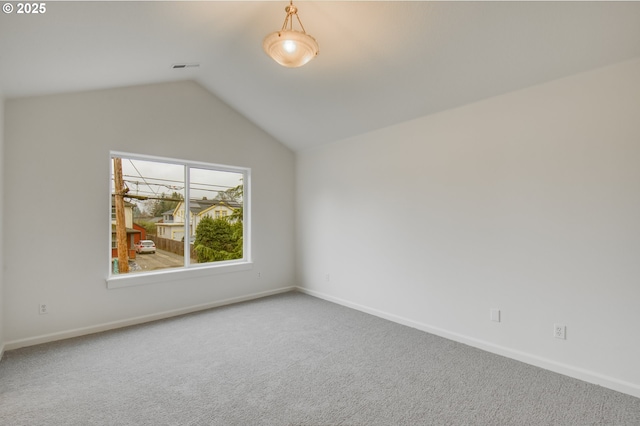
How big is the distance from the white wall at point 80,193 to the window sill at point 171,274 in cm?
7

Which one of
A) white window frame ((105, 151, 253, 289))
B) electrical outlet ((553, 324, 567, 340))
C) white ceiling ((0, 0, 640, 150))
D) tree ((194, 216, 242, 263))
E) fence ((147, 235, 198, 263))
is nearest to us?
white ceiling ((0, 0, 640, 150))

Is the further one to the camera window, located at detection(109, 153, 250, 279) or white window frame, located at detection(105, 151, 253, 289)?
window, located at detection(109, 153, 250, 279)

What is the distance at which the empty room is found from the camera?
2.13 metres

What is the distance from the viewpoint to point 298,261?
5.20 m

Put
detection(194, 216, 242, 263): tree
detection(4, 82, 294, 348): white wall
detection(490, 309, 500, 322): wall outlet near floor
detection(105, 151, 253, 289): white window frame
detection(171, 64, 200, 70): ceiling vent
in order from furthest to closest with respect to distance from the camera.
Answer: detection(194, 216, 242, 263): tree < detection(105, 151, 253, 289): white window frame < detection(171, 64, 200, 70): ceiling vent < detection(4, 82, 294, 348): white wall < detection(490, 309, 500, 322): wall outlet near floor

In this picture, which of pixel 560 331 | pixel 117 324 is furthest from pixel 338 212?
pixel 117 324

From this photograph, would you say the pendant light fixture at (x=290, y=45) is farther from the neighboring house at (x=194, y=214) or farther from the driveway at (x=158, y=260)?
the driveway at (x=158, y=260)

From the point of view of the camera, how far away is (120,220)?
367 cm

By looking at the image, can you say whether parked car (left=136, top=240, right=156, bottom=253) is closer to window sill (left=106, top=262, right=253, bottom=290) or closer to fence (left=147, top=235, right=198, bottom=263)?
fence (left=147, top=235, right=198, bottom=263)

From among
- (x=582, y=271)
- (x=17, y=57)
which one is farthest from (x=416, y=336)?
(x=17, y=57)

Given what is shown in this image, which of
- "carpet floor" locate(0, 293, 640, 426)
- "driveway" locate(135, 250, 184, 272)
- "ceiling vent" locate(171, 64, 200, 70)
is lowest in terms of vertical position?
"carpet floor" locate(0, 293, 640, 426)

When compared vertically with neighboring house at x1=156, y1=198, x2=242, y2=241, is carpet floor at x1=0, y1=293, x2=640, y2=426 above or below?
below

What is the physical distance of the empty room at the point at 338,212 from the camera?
6.98 feet

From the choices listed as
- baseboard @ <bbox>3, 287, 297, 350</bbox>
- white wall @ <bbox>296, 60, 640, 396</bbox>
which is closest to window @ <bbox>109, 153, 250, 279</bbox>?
baseboard @ <bbox>3, 287, 297, 350</bbox>
